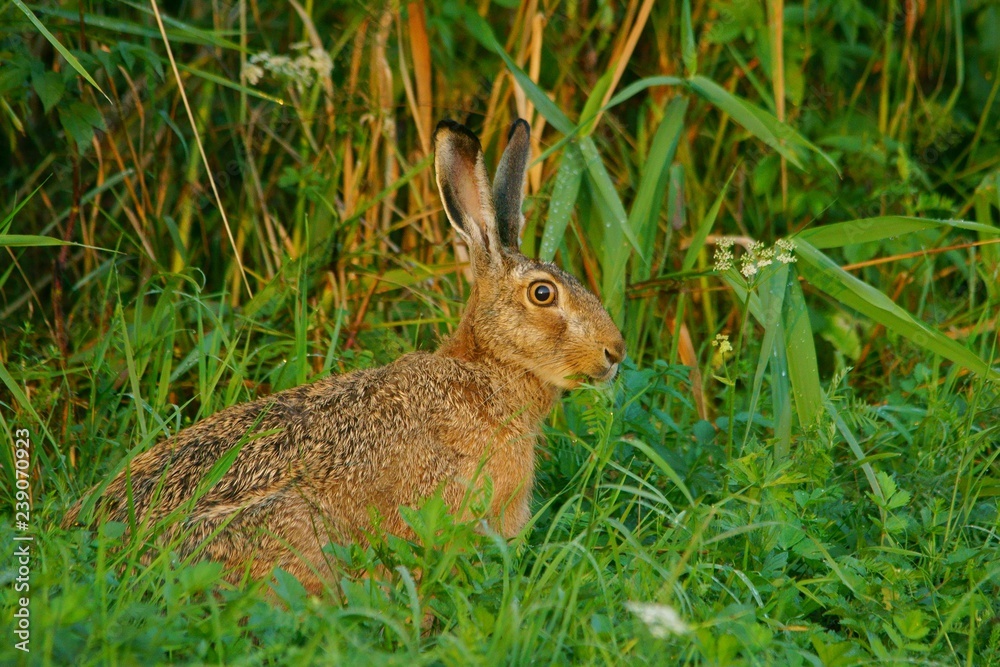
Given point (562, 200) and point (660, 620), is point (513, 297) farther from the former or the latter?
point (660, 620)

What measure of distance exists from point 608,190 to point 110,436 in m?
2.00

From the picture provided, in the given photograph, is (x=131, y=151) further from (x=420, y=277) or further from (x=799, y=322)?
(x=799, y=322)

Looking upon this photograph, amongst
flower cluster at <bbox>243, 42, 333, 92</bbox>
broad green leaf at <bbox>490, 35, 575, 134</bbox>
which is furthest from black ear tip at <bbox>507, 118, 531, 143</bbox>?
flower cluster at <bbox>243, 42, 333, 92</bbox>

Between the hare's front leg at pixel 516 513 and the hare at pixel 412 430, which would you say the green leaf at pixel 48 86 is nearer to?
the hare at pixel 412 430

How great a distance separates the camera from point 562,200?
4.17 meters

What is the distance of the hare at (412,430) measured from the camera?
3.00 metres

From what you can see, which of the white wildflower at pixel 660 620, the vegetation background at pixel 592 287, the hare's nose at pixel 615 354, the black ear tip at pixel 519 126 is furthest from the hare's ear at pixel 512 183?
the white wildflower at pixel 660 620

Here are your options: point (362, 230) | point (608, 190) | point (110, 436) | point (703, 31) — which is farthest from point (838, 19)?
point (110, 436)

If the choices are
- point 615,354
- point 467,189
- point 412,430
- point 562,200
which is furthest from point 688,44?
point 412,430

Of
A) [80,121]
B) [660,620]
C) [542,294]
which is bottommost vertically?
[660,620]

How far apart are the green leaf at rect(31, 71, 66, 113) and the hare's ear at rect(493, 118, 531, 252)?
4.95 ft

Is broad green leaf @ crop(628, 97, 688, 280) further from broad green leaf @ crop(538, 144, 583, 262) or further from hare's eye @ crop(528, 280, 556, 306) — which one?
hare's eye @ crop(528, 280, 556, 306)

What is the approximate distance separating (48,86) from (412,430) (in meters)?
1.76

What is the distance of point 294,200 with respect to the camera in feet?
17.6
